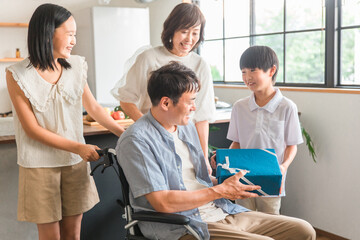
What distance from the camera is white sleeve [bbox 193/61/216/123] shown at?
2.17m

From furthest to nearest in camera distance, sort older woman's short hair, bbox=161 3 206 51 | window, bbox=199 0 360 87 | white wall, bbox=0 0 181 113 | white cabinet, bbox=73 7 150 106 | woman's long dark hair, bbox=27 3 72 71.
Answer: white wall, bbox=0 0 181 113 < white cabinet, bbox=73 7 150 106 < window, bbox=199 0 360 87 < older woman's short hair, bbox=161 3 206 51 < woman's long dark hair, bbox=27 3 72 71

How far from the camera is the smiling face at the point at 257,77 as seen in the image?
2.12 meters

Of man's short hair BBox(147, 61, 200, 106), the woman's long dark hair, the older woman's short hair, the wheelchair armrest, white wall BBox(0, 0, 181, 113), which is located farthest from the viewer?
white wall BBox(0, 0, 181, 113)

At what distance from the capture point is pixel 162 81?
1633mm

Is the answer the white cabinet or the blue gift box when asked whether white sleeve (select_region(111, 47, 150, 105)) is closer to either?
the blue gift box

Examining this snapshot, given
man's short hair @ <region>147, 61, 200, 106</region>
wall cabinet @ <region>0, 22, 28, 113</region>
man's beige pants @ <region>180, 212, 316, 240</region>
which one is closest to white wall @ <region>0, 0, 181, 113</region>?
wall cabinet @ <region>0, 22, 28, 113</region>

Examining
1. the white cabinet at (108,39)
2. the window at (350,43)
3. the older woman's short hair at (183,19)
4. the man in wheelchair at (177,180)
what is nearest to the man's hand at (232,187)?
the man in wheelchair at (177,180)

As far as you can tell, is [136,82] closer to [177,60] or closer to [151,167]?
[177,60]

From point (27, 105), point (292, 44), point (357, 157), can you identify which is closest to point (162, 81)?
point (27, 105)

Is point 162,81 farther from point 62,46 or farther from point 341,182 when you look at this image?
point 341,182

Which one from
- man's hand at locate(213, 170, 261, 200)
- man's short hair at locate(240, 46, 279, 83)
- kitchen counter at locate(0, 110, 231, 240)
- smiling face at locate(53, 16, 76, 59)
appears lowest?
kitchen counter at locate(0, 110, 231, 240)

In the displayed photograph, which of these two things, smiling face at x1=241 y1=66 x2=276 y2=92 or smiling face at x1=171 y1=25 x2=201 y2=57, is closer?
smiling face at x1=171 y1=25 x2=201 y2=57

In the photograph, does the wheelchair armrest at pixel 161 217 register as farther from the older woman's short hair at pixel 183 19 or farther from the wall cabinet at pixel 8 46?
the wall cabinet at pixel 8 46

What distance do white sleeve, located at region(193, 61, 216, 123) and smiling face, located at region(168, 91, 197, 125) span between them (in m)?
0.52
